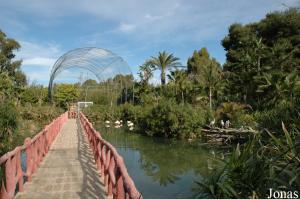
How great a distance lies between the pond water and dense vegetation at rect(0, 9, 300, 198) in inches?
52.1

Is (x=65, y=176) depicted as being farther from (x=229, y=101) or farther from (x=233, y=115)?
(x=229, y=101)

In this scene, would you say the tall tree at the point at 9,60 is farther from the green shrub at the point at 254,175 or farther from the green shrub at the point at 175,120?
the green shrub at the point at 254,175

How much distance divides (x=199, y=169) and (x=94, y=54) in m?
23.1

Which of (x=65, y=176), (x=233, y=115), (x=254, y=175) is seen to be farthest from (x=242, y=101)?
(x=254, y=175)

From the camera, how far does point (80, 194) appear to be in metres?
6.35

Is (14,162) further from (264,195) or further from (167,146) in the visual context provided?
(167,146)

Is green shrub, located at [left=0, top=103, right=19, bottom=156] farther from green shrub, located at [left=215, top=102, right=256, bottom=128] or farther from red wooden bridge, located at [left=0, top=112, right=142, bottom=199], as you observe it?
green shrub, located at [left=215, top=102, right=256, bottom=128]

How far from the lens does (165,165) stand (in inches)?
524

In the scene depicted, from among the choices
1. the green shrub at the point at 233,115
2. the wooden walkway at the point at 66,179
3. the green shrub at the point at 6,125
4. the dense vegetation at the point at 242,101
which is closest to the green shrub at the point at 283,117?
the dense vegetation at the point at 242,101

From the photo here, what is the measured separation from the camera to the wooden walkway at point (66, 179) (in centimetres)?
640

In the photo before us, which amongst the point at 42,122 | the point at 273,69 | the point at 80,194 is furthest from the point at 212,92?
the point at 80,194

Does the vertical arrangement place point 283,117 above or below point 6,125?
above

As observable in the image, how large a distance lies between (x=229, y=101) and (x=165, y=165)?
55.1 ft

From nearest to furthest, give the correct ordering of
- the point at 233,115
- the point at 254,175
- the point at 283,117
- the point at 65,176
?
Answer: the point at 254,175 → the point at 283,117 → the point at 65,176 → the point at 233,115
